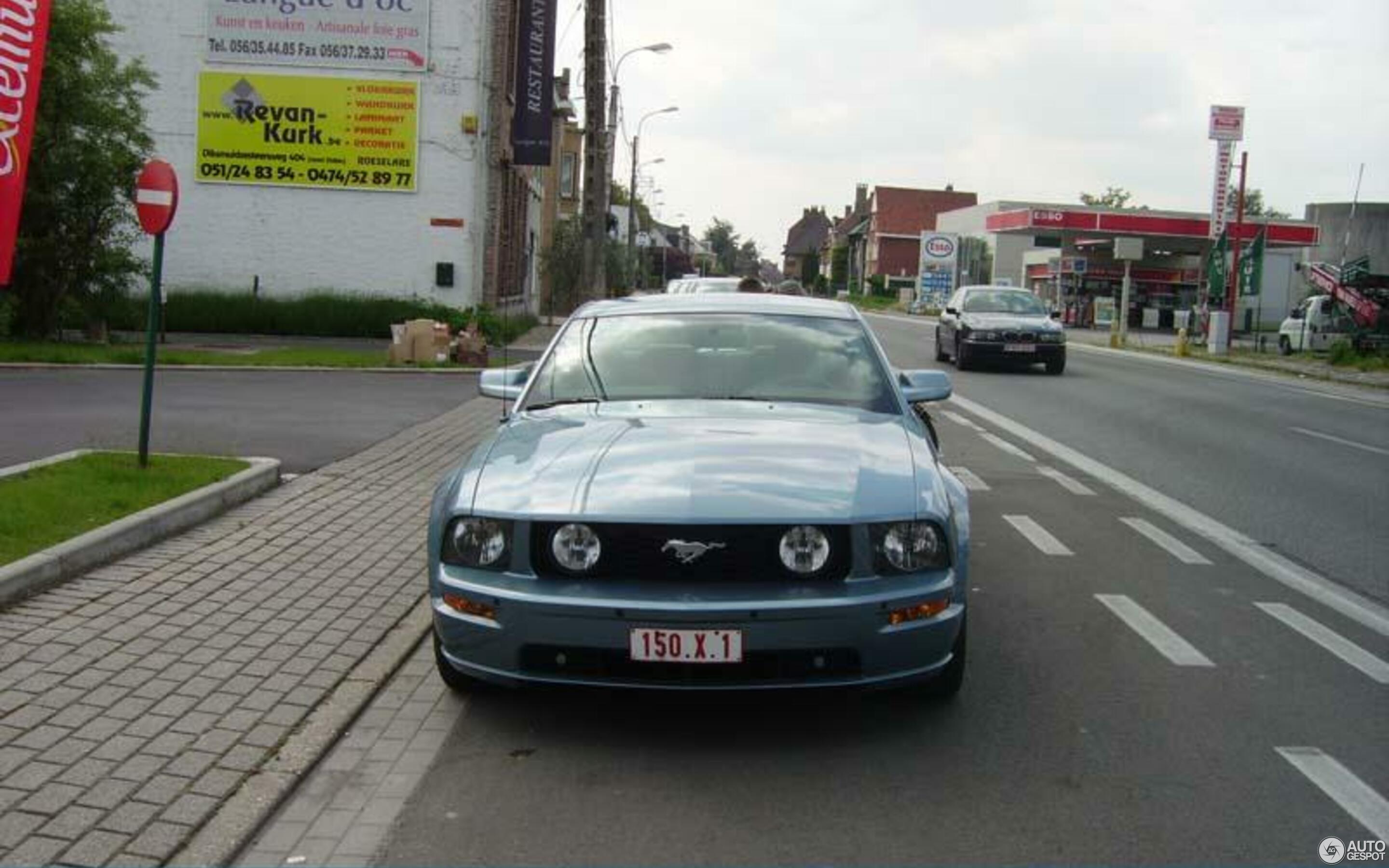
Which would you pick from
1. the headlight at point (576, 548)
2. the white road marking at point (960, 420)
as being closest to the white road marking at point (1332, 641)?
the headlight at point (576, 548)

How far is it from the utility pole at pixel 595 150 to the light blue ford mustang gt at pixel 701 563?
20130 millimetres

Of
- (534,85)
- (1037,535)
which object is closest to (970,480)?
(1037,535)

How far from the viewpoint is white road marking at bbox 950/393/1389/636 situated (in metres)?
6.78

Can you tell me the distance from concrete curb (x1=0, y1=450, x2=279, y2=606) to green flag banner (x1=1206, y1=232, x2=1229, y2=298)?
3599 centimetres

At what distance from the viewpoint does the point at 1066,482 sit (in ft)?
36.1

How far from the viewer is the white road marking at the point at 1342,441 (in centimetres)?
1392

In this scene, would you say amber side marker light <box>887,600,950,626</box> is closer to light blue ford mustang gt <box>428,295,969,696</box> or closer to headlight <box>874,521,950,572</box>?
light blue ford mustang gt <box>428,295,969,696</box>

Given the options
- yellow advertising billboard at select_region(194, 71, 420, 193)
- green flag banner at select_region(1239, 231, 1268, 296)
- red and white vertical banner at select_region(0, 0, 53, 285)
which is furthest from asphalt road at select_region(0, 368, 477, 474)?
green flag banner at select_region(1239, 231, 1268, 296)

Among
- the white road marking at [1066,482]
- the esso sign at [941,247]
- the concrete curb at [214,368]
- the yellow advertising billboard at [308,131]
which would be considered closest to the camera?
the white road marking at [1066,482]

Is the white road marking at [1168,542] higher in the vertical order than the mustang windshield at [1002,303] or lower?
lower

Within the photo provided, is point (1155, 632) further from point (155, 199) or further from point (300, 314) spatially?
point (300, 314)

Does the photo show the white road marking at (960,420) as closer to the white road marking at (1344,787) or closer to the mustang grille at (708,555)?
the white road marking at (1344,787)

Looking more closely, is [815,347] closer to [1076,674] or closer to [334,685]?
[1076,674]

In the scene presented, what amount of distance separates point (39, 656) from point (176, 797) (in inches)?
63.7
